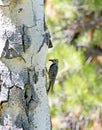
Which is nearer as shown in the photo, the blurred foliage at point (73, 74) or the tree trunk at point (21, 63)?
the tree trunk at point (21, 63)

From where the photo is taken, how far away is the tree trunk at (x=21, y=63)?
87 centimetres

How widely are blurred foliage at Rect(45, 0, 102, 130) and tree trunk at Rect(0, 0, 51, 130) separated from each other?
1.56 meters

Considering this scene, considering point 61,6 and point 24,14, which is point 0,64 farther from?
point 61,6

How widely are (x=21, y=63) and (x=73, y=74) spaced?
66.4 inches

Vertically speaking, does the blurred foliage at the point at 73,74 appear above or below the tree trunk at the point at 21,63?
below

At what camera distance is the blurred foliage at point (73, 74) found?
2.49 metres

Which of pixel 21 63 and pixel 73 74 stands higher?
pixel 21 63

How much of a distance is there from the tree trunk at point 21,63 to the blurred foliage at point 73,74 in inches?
61.5

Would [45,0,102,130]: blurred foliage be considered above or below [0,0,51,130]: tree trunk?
below

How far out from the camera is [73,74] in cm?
257

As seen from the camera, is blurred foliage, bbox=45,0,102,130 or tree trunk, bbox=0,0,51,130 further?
blurred foliage, bbox=45,0,102,130

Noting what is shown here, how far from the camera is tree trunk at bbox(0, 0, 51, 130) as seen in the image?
34.4 inches

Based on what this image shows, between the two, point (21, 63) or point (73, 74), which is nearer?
point (21, 63)

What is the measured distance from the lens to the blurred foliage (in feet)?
8.17
